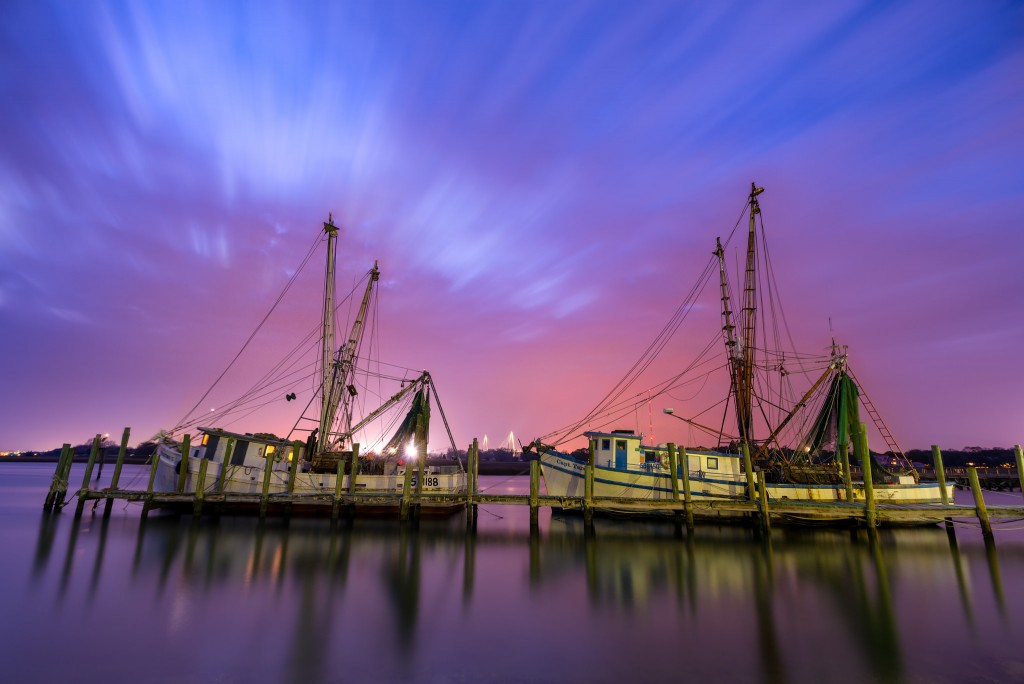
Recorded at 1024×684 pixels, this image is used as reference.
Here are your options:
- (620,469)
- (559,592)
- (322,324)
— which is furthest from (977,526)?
(322,324)

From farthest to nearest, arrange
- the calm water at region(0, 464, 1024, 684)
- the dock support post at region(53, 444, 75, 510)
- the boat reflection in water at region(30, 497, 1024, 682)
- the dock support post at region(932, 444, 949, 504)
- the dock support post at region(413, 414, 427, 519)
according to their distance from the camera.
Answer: the dock support post at region(53, 444, 75, 510)
the dock support post at region(413, 414, 427, 519)
the dock support post at region(932, 444, 949, 504)
the boat reflection in water at region(30, 497, 1024, 682)
the calm water at region(0, 464, 1024, 684)

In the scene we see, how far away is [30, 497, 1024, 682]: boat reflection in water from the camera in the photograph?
34.7 ft

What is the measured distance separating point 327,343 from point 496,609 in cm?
2792

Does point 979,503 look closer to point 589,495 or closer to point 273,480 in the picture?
point 589,495

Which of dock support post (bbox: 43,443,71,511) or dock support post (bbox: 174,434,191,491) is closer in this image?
dock support post (bbox: 174,434,191,491)

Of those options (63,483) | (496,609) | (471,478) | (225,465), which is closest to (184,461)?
(225,465)

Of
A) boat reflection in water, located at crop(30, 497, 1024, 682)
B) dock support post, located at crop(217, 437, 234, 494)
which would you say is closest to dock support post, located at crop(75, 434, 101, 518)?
boat reflection in water, located at crop(30, 497, 1024, 682)

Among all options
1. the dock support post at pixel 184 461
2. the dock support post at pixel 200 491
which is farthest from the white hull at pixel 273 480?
the dock support post at pixel 200 491

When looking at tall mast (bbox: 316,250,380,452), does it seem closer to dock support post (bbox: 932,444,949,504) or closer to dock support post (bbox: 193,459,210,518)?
dock support post (bbox: 193,459,210,518)

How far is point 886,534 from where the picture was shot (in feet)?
97.7

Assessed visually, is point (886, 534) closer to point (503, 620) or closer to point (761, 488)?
point (761, 488)

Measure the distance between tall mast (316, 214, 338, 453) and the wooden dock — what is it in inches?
222

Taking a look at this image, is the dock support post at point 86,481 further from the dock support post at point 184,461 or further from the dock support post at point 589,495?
the dock support post at point 589,495

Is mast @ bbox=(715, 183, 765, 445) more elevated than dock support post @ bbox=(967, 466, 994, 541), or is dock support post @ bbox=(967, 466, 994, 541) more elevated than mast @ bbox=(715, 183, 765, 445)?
mast @ bbox=(715, 183, 765, 445)
